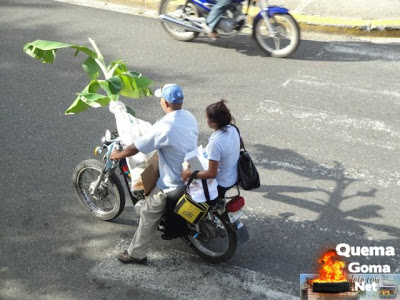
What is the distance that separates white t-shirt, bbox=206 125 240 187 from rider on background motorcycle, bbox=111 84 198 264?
6.7 inches

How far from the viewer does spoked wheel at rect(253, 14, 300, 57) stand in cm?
977

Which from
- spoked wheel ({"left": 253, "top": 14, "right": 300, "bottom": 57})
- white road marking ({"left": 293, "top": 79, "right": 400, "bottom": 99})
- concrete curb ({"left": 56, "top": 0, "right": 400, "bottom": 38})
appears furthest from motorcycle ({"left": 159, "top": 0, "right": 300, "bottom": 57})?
concrete curb ({"left": 56, "top": 0, "right": 400, "bottom": 38})

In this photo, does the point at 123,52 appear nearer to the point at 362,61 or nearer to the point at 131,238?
the point at 362,61

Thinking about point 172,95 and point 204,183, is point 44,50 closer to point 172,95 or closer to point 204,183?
point 172,95

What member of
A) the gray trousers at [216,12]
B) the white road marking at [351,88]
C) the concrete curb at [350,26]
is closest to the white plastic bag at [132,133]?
the white road marking at [351,88]

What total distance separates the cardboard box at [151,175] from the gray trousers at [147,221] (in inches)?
2.2

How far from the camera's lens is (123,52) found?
1001cm

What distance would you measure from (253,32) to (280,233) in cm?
464

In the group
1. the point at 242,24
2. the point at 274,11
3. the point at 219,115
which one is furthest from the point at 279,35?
the point at 219,115

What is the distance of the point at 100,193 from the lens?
246 inches

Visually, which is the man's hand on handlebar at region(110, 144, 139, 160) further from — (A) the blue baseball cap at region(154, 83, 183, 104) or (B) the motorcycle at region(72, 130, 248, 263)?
(A) the blue baseball cap at region(154, 83, 183, 104)

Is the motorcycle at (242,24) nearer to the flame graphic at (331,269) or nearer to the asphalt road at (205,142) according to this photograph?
the asphalt road at (205,142)

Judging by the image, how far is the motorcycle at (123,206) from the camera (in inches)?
218

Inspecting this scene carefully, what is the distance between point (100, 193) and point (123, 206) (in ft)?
0.88
